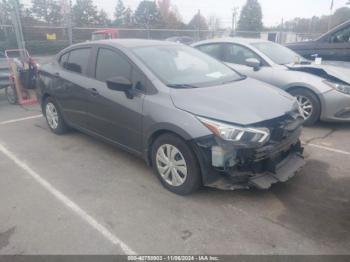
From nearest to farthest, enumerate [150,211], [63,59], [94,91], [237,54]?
[150,211] < [94,91] < [63,59] < [237,54]

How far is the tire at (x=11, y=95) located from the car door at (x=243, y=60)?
A: 17.2 ft

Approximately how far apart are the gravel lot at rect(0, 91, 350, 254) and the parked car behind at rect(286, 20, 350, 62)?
4.11m

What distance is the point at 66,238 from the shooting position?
2.86 meters

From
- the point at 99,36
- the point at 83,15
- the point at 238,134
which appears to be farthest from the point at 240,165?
the point at 83,15

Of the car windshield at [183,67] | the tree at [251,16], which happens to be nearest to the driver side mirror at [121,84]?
the car windshield at [183,67]

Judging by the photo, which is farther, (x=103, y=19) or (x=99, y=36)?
(x=103, y=19)

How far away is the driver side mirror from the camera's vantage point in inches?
145

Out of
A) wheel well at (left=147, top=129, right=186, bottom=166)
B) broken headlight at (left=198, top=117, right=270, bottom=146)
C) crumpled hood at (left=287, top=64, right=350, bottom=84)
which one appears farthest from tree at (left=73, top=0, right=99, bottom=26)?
broken headlight at (left=198, top=117, right=270, bottom=146)

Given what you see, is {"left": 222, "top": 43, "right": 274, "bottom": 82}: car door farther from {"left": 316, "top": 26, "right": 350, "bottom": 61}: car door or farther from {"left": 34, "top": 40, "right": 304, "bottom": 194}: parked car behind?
{"left": 316, "top": 26, "right": 350, "bottom": 61}: car door

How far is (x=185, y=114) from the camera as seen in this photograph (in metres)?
3.25

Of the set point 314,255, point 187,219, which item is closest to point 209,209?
point 187,219

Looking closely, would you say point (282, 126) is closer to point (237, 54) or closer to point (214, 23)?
point (237, 54)

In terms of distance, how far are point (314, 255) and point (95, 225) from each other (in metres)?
1.95

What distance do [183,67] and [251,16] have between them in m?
48.9
